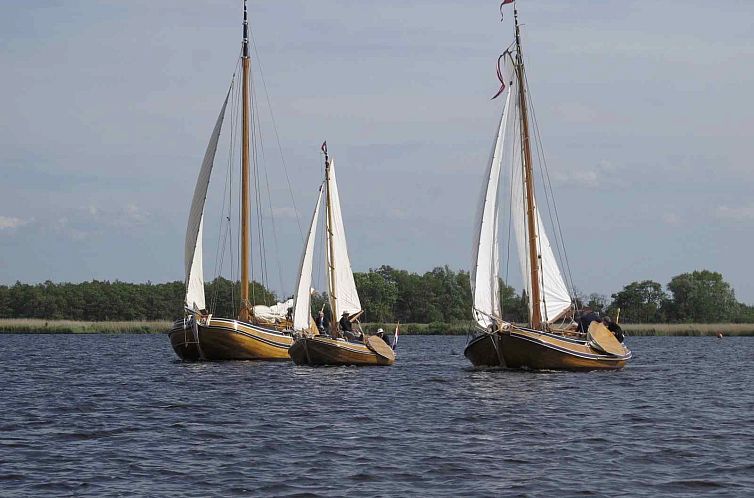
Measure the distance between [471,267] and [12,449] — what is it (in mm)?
23074

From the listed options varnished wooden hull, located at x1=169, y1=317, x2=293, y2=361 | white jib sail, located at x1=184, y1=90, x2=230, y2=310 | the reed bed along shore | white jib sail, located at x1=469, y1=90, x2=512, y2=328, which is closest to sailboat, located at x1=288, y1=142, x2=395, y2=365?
varnished wooden hull, located at x1=169, y1=317, x2=293, y2=361

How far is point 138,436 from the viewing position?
27.7 meters

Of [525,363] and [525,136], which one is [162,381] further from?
[525,136]

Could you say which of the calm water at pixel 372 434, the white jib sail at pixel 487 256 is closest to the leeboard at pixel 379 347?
the calm water at pixel 372 434

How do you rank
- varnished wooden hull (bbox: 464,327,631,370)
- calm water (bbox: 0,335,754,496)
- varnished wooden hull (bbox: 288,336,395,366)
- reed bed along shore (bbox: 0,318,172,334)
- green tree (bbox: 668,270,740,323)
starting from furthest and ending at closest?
green tree (bbox: 668,270,740,323)
reed bed along shore (bbox: 0,318,172,334)
varnished wooden hull (bbox: 288,336,395,366)
varnished wooden hull (bbox: 464,327,631,370)
calm water (bbox: 0,335,754,496)

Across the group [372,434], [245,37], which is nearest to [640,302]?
[245,37]

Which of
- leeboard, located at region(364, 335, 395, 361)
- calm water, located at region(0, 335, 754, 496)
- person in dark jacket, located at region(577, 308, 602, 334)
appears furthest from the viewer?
leeboard, located at region(364, 335, 395, 361)

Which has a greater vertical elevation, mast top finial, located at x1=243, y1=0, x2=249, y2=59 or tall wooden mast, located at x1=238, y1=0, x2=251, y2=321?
mast top finial, located at x1=243, y1=0, x2=249, y2=59

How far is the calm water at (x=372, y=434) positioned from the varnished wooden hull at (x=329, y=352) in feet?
3.00

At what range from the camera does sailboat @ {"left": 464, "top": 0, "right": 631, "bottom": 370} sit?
147 feet

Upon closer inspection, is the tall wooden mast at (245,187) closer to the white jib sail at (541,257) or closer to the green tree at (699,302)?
the white jib sail at (541,257)

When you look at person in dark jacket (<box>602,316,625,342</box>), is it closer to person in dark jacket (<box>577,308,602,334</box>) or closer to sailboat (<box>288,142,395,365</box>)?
person in dark jacket (<box>577,308,602,334</box>)

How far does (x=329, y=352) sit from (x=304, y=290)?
294cm

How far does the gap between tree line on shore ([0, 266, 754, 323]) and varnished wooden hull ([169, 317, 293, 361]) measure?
9451 centimetres
